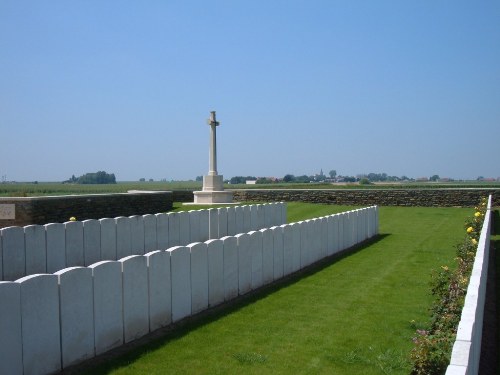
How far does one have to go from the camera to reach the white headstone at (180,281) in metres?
6.71

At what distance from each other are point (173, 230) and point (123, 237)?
1811 millimetres

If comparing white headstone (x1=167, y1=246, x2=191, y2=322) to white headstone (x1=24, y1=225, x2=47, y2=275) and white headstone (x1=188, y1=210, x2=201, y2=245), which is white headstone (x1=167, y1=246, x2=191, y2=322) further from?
white headstone (x1=188, y1=210, x2=201, y2=245)

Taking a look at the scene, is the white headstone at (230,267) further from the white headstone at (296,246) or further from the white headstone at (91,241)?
the white headstone at (91,241)

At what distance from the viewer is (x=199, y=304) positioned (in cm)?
726

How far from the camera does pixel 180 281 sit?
6.84m

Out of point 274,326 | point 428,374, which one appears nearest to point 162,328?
point 274,326

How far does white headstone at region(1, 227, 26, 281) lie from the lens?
8992mm

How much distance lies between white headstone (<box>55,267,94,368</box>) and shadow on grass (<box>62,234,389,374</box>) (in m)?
0.12

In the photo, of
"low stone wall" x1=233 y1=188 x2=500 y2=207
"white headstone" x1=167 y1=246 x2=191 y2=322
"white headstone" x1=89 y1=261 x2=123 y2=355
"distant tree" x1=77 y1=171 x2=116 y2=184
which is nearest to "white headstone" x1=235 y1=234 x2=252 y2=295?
"white headstone" x1=167 y1=246 x2=191 y2=322

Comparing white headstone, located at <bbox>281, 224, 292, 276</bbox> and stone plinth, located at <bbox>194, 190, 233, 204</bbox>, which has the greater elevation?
stone plinth, located at <bbox>194, 190, 233, 204</bbox>

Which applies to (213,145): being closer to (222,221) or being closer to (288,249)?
(222,221)

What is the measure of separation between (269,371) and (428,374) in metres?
1.48

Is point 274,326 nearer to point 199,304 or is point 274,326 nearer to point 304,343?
point 304,343

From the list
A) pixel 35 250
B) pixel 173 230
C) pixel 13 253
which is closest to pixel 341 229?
pixel 173 230
